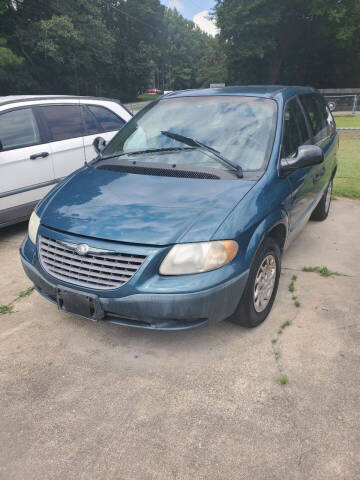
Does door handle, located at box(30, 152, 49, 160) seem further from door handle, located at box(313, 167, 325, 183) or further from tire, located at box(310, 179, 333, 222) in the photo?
tire, located at box(310, 179, 333, 222)

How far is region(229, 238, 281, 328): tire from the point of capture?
8.96 feet

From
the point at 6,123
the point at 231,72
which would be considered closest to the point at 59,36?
the point at 231,72

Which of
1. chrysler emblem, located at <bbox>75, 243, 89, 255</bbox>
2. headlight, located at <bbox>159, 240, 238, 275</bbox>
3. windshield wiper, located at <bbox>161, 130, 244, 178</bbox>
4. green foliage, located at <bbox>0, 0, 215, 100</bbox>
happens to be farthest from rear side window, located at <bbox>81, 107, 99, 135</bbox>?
green foliage, located at <bbox>0, 0, 215, 100</bbox>

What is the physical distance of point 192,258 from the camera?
7.81 feet

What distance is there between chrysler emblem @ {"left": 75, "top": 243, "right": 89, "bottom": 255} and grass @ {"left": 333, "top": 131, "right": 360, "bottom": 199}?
5237 mm

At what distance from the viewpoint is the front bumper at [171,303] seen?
7.72ft

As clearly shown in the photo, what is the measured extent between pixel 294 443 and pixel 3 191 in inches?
158

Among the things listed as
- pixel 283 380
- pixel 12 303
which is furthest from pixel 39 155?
pixel 283 380

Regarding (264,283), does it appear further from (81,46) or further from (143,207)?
(81,46)

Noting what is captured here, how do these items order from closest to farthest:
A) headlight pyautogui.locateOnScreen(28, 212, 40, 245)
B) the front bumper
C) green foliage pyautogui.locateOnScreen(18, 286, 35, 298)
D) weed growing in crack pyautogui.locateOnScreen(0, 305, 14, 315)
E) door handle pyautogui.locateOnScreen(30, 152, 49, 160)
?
the front bumper < headlight pyautogui.locateOnScreen(28, 212, 40, 245) < weed growing in crack pyautogui.locateOnScreen(0, 305, 14, 315) < green foliage pyautogui.locateOnScreen(18, 286, 35, 298) < door handle pyautogui.locateOnScreen(30, 152, 49, 160)

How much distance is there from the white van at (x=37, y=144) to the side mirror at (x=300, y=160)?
3.18 meters

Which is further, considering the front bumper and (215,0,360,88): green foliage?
(215,0,360,88): green foliage

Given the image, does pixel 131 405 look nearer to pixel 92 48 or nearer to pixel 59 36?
pixel 59 36

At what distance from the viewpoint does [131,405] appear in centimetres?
233
